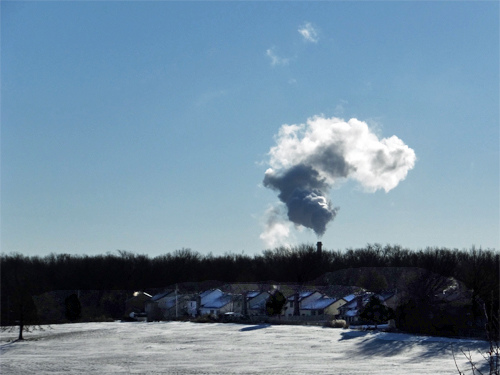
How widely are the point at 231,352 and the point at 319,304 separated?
41103mm

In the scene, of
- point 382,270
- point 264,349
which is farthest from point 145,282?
point 264,349

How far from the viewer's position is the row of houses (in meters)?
72.9

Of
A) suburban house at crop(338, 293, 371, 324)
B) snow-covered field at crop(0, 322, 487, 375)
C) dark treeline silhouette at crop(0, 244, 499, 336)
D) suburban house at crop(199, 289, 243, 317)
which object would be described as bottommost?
snow-covered field at crop(0, 322, 487, 375)

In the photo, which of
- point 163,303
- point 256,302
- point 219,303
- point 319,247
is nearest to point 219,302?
point 219,303

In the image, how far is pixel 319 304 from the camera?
78250 mm

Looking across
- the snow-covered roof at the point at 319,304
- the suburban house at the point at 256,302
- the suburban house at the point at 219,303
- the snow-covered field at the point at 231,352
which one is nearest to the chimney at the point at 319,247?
the suburban house at the point at 256,302

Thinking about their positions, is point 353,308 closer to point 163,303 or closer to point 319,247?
point 163,303

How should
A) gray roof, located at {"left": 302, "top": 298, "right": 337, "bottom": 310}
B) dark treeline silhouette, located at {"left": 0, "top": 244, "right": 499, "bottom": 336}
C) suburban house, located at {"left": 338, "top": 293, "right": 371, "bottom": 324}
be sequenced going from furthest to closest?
dark treeline silhouette, located at {"left": 0, "top": 244, "right": 499, "bottom": 336} → gray roof, located at {"left": 302, "top": 298, "right": 337, "bottom": 310} → suburban house, located at {"left": 338, "top": 293, "right": 371, "bottom": 324}

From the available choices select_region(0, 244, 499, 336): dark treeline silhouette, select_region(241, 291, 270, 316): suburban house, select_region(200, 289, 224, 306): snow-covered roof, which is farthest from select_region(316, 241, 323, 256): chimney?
select_region(200, 289, 224, 306): snow-covered roof

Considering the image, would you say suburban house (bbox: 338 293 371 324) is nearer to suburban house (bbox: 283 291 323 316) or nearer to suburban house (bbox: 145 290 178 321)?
suburban house (bbox: 283 291 323 316)

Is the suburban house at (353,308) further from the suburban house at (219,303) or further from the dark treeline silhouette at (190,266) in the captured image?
the dark treeline silhouette at (190,266)

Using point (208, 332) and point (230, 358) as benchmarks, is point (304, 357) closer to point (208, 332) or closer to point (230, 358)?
point (230, 358)

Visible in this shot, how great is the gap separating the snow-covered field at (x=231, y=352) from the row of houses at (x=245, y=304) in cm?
1765

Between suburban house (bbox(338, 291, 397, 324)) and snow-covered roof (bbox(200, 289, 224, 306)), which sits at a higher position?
snow-covered roof (bbox(200, 289, 224, 306))
